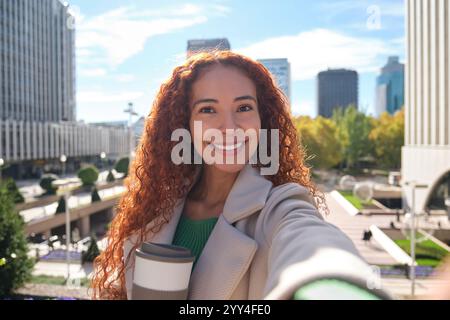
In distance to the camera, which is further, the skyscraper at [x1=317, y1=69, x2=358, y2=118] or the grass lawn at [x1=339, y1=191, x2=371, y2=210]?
the skyscraper at [x1=317, y1=69, x2=358, y2=118]

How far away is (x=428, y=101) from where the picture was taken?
11.0 m

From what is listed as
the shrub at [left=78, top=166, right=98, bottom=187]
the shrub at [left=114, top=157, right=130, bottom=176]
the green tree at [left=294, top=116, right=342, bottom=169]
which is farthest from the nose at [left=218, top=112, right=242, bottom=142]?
the shrub at [left=114, top=157, right=130, bottom=176]

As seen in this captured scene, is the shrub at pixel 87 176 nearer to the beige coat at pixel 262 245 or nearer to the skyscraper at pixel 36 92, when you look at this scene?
the skyscraper at pixel 36 92

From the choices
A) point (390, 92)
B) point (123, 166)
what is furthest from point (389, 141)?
point (390, 92)

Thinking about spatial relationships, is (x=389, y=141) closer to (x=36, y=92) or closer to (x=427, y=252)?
(x=427, y=252)

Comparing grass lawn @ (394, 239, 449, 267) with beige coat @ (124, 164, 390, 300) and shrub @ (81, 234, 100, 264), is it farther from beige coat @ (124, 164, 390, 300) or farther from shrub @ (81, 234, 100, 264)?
beige coat @ (124, 164, 390, 300)

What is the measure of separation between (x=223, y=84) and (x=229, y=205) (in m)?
0.29

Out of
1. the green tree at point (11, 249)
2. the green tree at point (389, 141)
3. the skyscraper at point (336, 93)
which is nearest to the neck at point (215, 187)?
the green tree at point (11, 249)

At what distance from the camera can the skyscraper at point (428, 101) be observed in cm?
1005

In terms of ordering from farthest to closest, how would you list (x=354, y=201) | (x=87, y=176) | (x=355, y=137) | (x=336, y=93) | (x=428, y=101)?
(x=336, y=93), (x=355, y=137), (x=87, y=176), (x=354, y=201), (x=428, y=101)

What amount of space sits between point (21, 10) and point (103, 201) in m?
13.9

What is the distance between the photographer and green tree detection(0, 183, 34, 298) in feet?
20.9

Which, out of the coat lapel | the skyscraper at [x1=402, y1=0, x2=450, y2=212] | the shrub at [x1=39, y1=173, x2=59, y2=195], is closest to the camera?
the coat lapel

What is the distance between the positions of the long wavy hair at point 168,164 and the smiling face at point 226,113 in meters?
0.04
